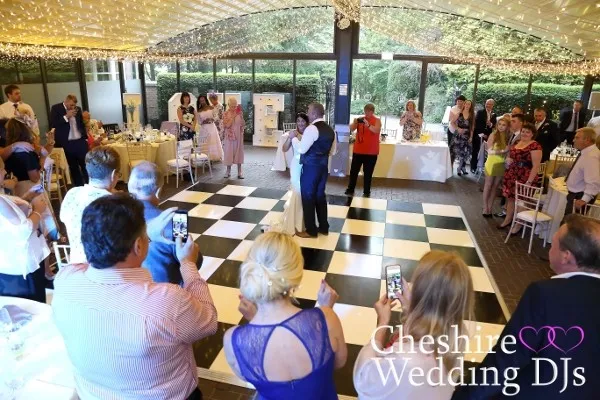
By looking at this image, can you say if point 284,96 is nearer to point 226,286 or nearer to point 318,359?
point 226,286

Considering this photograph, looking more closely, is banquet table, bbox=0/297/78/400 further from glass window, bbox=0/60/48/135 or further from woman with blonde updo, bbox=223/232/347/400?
glass window, bbox=0/60/48/135

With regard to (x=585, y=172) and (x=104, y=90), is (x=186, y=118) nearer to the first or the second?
(x=104, y=90)

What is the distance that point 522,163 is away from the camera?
508 cm

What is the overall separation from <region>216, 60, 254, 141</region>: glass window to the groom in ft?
23.7

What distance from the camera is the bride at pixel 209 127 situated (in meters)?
7.84

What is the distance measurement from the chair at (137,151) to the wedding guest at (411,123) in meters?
4.51

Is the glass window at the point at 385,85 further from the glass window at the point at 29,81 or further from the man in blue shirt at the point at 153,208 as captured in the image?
the man in blue shirt at the point at 153,208

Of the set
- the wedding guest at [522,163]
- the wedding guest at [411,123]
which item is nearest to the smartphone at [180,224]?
the wedding guest at [522,163]

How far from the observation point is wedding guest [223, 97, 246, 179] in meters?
7.44

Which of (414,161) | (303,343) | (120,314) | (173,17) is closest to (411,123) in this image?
(414,161)

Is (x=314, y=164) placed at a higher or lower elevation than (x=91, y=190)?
lower

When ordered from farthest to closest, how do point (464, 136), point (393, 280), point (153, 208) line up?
1. point (464, 136)
2. point (153, 208)
3. point (393, 280)

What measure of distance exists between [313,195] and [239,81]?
25.5 ft

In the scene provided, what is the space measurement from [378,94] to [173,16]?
5072 mm
